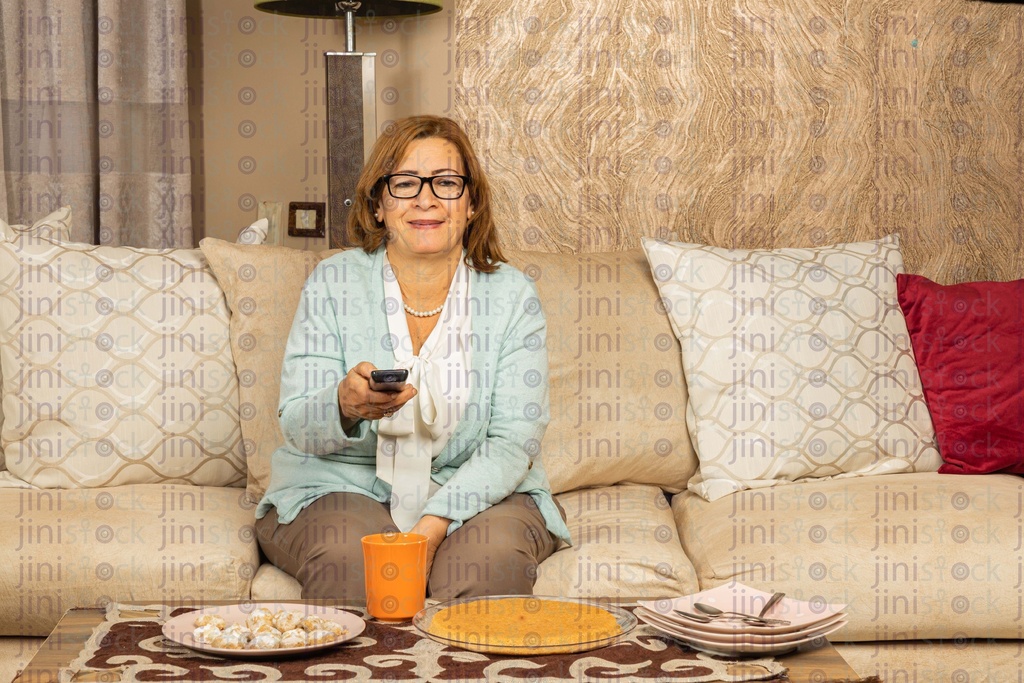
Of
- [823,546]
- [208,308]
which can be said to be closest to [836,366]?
[823,546]

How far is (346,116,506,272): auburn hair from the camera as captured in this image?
1960mm

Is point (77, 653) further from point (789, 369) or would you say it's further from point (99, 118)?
point (99, 118)

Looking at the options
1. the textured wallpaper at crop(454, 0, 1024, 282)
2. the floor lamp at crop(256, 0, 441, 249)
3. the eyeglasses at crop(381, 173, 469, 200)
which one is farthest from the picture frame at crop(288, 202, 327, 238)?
the eyeglasses at crop(381, 173, 469, 200)

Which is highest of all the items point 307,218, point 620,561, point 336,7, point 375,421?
point 336,7

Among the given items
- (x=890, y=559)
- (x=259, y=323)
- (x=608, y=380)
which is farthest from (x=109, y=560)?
(x=890, y=559)

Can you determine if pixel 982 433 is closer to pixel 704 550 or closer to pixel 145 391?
pixel 704 550

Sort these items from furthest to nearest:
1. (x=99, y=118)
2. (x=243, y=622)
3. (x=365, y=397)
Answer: (x=99, y=118) → (x=365, y=397) → (x=243, y=622)

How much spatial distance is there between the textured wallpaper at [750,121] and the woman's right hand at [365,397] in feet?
3.49

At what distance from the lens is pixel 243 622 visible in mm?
1260

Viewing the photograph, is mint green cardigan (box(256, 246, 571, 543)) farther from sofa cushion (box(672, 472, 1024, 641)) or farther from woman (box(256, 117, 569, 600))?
sofa cushion (box(672, 472, 1024, 641))

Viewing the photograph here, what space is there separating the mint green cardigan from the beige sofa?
14 centimetres

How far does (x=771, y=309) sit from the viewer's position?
2.23m

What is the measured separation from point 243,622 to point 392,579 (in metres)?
0.18

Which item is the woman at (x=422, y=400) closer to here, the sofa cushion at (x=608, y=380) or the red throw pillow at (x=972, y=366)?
the sofa cushion at (x=608, y=380)
